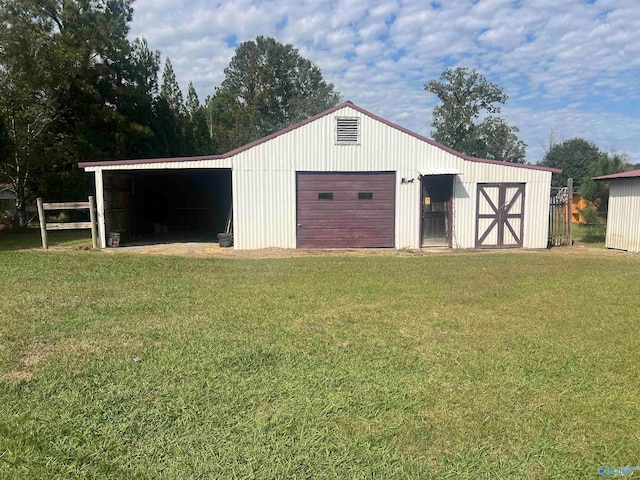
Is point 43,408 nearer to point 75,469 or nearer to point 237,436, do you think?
point 75,469

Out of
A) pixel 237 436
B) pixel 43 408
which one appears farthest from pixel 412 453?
pixel 43 408

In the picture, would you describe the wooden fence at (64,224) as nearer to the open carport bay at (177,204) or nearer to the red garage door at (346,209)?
the open carport bay at (177,204)

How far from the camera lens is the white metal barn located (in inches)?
518

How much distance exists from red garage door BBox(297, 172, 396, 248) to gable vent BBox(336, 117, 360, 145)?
0.98m

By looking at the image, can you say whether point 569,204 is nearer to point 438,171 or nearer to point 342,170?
point 438,171

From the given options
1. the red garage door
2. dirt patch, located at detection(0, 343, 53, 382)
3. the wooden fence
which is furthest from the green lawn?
the red garage door

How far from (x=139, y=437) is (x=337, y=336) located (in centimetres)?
243

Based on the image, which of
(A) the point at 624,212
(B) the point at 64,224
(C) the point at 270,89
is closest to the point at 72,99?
(B) the point at 64,224

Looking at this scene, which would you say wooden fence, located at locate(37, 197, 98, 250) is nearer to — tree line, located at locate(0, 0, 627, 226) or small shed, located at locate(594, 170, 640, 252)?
tree line, located at locate(0, 0, 627, 226)

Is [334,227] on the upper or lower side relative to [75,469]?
upper

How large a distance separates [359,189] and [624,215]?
322 inches

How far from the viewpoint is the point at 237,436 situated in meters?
2.92

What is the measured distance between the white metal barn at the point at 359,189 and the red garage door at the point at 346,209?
31 millimetres

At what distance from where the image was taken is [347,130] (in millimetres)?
13227
